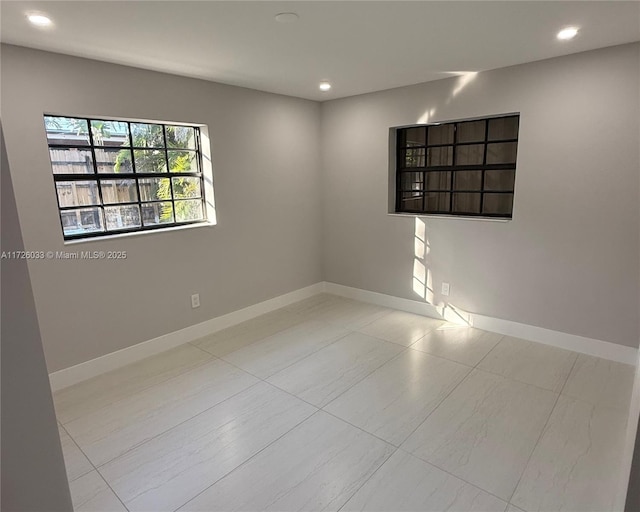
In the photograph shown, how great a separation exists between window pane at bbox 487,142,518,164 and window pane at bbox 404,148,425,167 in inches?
26.5

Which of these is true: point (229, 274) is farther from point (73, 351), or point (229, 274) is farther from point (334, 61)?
point (334, 61)

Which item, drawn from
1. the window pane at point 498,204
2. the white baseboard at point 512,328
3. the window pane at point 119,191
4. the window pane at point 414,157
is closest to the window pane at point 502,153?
the window pane at point 498,204

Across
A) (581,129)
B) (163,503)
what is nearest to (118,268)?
(163,503)

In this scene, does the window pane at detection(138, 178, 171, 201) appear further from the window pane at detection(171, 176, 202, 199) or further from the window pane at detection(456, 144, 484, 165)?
the window pane at detection(456, 144, 484, 165)

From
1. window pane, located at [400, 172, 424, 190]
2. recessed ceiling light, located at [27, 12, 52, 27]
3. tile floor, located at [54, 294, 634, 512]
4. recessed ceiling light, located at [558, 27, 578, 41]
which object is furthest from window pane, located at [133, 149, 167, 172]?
recessed ceiling light, located at [558, 27, 578, 41]

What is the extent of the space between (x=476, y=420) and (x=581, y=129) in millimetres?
2290

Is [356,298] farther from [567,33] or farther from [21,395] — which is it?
[21,395]

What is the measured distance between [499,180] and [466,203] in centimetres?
37

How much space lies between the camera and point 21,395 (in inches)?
35.7

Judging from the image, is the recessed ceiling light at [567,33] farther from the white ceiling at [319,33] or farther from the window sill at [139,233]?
the window sill at [139,233]

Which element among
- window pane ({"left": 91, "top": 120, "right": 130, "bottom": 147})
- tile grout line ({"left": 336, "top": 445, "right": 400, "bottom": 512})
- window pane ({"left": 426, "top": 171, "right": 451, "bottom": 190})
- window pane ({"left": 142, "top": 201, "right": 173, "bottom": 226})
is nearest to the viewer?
tile grout line ({"left": 336, "top": 445, "right": 400, "bottom": 512})

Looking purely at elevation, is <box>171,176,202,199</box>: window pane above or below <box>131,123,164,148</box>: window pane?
below

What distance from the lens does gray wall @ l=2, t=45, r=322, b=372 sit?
96.5 inches

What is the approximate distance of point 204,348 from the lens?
→ 10.9 ft
